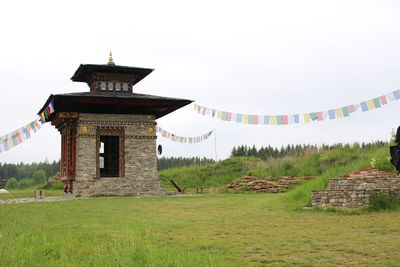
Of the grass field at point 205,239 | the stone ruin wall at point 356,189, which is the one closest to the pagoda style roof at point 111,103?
the grass field at point 205,239

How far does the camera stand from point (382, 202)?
44.8 feet

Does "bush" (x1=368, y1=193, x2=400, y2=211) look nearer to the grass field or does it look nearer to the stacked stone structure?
the grass field

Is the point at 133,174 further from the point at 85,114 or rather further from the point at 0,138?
the point at 0,138

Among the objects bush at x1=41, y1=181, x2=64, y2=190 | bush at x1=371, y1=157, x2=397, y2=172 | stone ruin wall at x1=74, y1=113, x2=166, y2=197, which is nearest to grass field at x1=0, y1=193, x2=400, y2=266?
bush at x1=371, y1=157, x2=397, y2=172

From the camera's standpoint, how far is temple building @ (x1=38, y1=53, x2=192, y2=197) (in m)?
25.5

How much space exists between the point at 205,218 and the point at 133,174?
14.0 metres

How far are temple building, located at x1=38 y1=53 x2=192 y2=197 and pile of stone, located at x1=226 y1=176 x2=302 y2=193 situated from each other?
4.84 metres

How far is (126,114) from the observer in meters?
27.1

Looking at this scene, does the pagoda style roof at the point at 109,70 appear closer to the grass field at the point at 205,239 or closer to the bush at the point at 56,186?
the bush at the point at 56,186

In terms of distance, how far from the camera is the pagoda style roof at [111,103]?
2491 centimetres

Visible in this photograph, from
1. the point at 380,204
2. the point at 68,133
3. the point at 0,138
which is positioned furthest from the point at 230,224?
the point at 0,138

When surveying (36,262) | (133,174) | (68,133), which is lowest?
(36,262)

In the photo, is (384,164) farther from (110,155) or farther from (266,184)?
(110,155)

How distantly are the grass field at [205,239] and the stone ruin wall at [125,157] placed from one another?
10827mm
